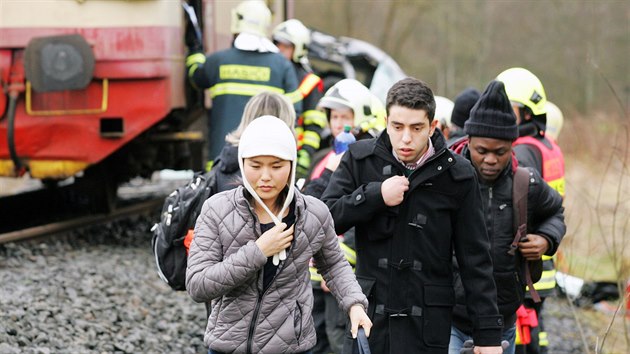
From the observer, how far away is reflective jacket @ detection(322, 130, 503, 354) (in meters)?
4.25

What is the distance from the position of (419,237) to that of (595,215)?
262 inches

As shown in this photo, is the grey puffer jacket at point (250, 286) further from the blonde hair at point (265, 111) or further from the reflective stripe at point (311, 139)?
the reflective stripe at point (311, 139)

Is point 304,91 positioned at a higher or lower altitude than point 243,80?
lower

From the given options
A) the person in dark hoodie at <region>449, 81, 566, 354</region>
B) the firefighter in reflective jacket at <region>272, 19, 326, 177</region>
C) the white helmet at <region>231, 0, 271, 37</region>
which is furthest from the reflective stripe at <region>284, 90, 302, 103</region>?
the person in dark hoodie at <region>449, 81, 566, 354</region>

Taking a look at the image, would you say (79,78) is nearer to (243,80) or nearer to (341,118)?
(243,80)

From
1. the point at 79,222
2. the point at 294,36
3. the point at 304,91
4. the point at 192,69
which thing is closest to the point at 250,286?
the point at 304,91

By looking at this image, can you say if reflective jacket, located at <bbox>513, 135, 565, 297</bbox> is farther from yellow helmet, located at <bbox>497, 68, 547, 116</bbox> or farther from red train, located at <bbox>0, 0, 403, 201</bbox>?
red train, located at <bbox>0, 0, 403, 201</bbox>

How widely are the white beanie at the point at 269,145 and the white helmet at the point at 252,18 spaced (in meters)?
5.25

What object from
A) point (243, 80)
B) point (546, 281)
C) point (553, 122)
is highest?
point (243, 80)

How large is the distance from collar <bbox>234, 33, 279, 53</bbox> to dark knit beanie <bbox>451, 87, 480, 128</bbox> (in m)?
2.72

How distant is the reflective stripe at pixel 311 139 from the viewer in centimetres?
889

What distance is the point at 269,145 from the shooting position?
3.65m

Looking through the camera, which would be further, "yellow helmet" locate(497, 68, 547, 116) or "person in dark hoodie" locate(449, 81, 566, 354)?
"yellow helmet" locate(497, 68, 547, 116)

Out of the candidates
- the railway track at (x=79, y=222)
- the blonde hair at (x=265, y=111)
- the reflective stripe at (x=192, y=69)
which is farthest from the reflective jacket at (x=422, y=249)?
the railway track at (x=79, y=222)
